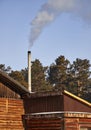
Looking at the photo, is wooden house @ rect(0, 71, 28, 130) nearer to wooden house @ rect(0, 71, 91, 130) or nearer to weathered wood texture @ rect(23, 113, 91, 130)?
wooden house @ rect(0, 71, 91, 130)

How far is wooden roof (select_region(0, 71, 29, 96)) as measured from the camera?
23750 millimetres

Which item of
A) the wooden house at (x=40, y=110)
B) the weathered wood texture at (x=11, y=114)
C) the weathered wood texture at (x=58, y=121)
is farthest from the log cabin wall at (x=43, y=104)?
the weathered wood texture at (x=11, y=114)

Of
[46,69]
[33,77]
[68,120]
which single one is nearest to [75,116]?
[68,120]

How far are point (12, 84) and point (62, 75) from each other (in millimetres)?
56436

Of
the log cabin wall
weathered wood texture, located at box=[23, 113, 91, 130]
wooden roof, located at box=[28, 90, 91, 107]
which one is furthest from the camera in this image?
the log cabin wall

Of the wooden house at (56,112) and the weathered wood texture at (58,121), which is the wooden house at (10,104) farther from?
the weathered wood texture at (58,121)

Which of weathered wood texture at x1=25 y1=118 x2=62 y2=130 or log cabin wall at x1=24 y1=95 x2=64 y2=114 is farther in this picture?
log cabin wall at x1=24 y1=95 x2=64 y2=114

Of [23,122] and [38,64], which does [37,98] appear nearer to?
[23,122]

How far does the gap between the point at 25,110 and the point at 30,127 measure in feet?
4.16

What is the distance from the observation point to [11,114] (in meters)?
23.5

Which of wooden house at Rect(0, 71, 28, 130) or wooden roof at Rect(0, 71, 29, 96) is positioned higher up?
wooden roof at Rect(0, 71, 29, 96)

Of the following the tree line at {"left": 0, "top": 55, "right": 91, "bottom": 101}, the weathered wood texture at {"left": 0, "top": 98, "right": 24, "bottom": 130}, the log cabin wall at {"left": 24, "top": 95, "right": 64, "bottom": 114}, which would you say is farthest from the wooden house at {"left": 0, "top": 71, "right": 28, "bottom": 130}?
the tree line at {"left": 0, "top": 55, "right": 91, "bottom": 101}

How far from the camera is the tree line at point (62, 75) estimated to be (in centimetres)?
7700

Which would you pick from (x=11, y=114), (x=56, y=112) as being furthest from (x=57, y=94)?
(x=11, y=114)
